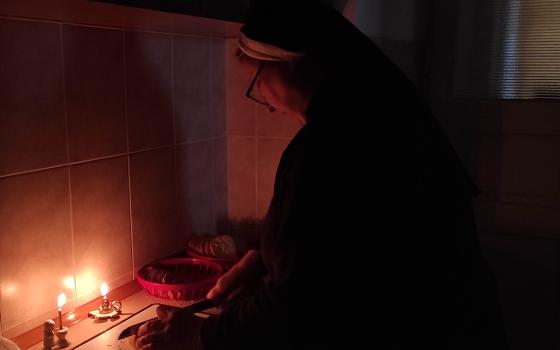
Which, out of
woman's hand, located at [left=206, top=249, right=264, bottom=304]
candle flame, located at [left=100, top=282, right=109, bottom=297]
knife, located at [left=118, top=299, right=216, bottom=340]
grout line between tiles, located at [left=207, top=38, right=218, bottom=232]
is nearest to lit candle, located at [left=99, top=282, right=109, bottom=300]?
candle flame, located at [left=100, top=282, right=109, bottom=297]

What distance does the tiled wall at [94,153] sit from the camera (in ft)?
3.23

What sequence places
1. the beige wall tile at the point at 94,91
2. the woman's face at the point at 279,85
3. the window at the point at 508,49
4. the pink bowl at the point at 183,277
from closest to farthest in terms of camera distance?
the woman's face at the point at 279,85 → the beige wall tile at the point at 94,91 → the pink bowl at the point at 183,277 → the window at the point at 508,49

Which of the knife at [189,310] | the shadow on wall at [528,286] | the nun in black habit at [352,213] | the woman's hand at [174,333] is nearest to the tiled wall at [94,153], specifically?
the knife at [189,310]

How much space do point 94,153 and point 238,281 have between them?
0.39m

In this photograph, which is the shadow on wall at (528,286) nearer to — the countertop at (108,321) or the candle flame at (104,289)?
the countertop at (108,321)

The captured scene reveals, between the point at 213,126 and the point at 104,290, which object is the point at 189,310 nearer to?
the point at 104,290

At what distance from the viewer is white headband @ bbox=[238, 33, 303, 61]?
83cm

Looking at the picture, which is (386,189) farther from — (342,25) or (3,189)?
(3,189)

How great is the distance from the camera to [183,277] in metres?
1.32

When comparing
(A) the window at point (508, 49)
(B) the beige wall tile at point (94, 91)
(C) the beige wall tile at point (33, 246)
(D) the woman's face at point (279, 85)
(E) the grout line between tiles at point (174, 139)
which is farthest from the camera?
(A) the window at point (508, 49)

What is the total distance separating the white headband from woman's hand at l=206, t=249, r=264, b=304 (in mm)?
454

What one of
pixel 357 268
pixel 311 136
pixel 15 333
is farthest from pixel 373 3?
pixel 15 333

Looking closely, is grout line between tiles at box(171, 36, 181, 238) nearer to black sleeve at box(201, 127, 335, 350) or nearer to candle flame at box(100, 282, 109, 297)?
candle flame at box(100, 282, 109, 297)

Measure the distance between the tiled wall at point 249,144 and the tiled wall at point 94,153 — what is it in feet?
0.17
